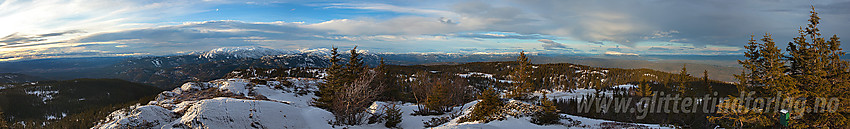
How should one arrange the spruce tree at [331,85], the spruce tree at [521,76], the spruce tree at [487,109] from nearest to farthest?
the spruce tree at [487,109] → the spruce tree at [331,85] → the spruce tree at [521,76]

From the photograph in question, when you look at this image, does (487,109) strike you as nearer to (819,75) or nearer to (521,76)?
(819,75)

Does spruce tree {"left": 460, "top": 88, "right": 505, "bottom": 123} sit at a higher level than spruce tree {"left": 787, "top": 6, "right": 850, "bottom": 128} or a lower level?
A: lower

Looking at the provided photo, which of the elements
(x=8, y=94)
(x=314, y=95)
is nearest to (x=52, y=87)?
(x=8, y=94)

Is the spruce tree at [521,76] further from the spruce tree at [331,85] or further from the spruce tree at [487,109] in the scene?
the spruce tree at [487,109]

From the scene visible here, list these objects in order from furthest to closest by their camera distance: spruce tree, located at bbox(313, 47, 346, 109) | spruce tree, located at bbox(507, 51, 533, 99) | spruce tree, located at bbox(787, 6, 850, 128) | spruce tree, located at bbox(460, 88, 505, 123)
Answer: spruce tree, located at bbox(507, 51, 533, 99) → spruce tree, located at bbox(313, 47, 346, 109) → spruce tree, located at bbox(460, 88, 505, 123) → spruce tree, located at bbox(787, 6, 850, 128)

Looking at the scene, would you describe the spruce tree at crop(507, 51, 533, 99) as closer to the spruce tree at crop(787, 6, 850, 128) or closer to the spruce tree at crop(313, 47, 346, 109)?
the spruce tree at crop(313, 47, 346, 109)

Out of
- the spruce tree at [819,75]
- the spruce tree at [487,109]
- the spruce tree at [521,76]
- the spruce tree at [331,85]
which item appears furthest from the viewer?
the spruce tree at [521,76]

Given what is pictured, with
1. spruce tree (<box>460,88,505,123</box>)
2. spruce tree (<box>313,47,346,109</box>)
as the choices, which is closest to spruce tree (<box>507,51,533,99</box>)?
spruce tree (<box>313,47,346,109</box>)

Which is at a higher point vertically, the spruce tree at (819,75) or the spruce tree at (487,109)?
the spruce tree at (819,75)

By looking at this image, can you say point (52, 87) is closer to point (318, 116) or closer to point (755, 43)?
point (318, 116)

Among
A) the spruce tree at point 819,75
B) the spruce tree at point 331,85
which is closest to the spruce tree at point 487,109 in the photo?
the spruce tree at point 331,85

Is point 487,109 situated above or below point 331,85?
below

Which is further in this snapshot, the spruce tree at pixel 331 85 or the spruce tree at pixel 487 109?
the spruce tree at pixel 331 85

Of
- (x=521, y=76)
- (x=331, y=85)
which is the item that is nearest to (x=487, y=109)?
(x=331, y=85)
